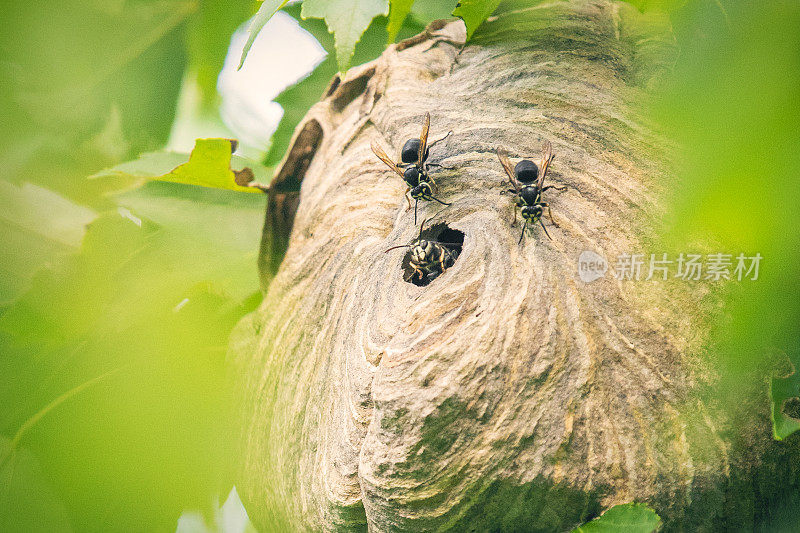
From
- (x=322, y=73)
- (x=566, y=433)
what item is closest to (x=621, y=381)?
(x=566, y=433)

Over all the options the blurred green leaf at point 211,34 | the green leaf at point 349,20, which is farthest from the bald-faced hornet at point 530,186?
the blurred green leaf at point 211,34

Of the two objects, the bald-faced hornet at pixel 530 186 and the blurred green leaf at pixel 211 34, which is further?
the blurred green leaf at pixel 211 34

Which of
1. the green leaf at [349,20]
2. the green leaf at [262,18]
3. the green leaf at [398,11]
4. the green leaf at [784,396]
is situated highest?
the green leaf at [398,11]

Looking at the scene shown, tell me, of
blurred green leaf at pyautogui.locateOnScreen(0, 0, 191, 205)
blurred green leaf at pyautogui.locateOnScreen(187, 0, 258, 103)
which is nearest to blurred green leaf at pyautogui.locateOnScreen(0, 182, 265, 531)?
blurred green leaf at pyautogui.locateOnScreen(0, 0, 191, 205)

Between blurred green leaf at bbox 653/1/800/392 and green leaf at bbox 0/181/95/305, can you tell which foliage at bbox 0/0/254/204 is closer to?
green leaf at bbox 0/181/95/305

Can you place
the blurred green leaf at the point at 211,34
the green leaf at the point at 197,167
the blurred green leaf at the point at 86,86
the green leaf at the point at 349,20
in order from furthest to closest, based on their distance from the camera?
1. the blurred green leaf at the point at 211,34
2. the blurred green leaf at the point at 86,86
3. the green leaf at the point at 197,167
4. the green leaf at the point at 349,20

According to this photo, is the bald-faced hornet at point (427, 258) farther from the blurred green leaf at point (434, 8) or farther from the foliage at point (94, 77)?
the foliage at point (94, 77)

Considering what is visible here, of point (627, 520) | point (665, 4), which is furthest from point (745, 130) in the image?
point (627, 520)
